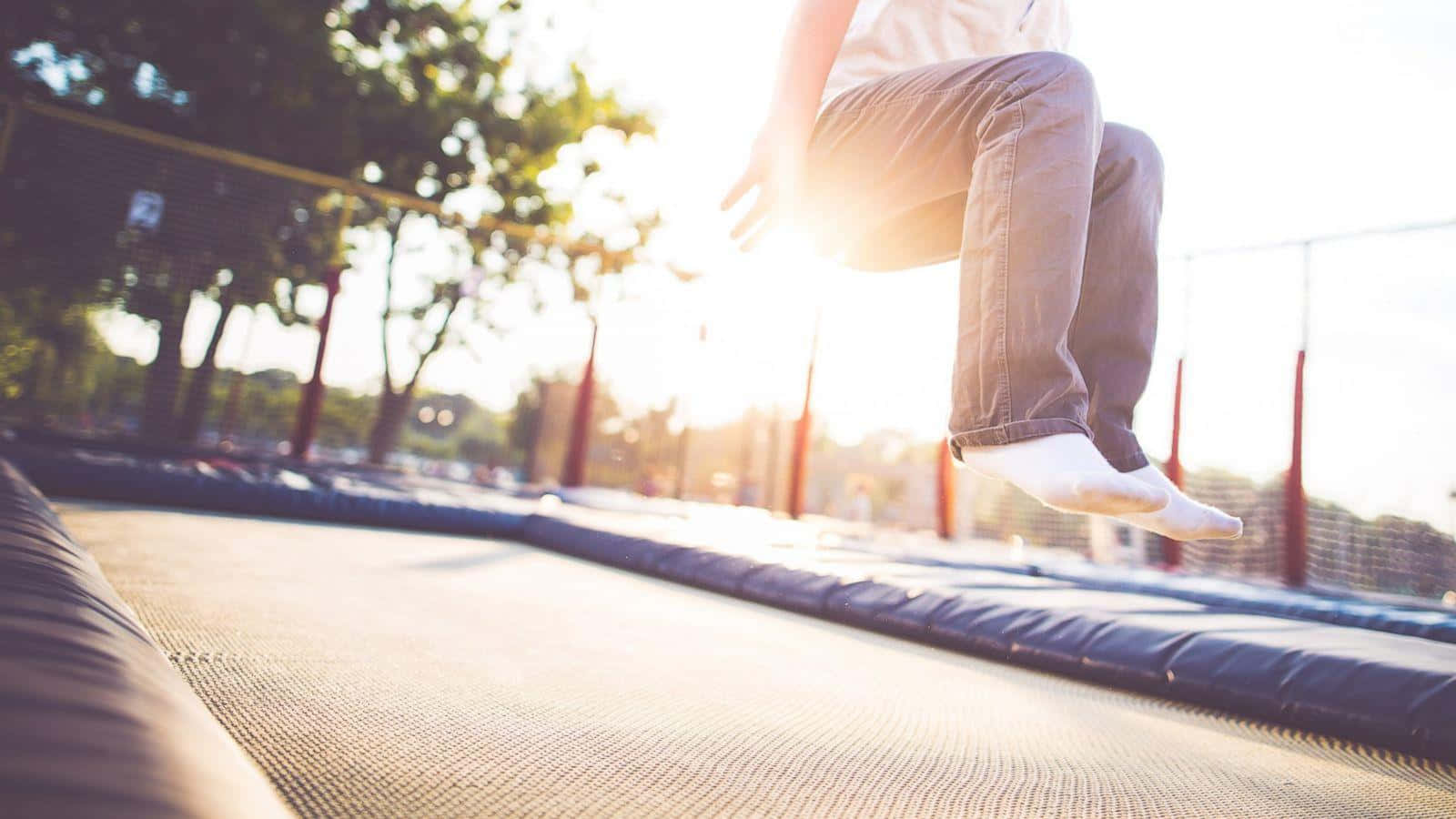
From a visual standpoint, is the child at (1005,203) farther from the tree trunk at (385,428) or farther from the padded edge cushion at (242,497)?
the tree trunk at (385,428)

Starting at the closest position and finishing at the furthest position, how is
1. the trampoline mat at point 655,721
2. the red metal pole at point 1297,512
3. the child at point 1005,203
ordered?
the trampoline mat at point 655,721
the child at point 1005,203
the red metal pole at point 1297,512

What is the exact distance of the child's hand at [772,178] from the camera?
3.58ft

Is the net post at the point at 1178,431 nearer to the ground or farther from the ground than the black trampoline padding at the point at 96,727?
farther from the ground

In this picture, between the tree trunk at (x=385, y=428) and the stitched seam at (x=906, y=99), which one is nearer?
the stitched seam at (x=906, y=99)

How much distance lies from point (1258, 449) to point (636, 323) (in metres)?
4.15

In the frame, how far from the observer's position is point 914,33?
1.23 meters

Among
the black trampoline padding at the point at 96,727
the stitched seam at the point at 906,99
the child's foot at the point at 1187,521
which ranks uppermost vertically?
the stitched seam at the point at 906,99

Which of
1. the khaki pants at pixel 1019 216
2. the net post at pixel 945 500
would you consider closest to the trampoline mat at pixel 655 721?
the khaki pants at pixel 1019 216

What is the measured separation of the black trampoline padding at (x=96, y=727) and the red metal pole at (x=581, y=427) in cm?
557

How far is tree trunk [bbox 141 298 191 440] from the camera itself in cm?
502

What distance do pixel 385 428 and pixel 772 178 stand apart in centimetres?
548

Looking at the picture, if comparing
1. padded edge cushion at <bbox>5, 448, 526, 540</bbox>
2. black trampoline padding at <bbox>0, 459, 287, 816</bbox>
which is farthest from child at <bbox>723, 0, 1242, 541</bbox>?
padded edge cushion at <bbox>5, 448, 526, 540</bbox>

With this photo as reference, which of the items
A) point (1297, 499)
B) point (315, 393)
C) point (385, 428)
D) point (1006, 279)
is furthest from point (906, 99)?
point (385, 428)

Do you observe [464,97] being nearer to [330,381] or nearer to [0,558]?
[330,381]
